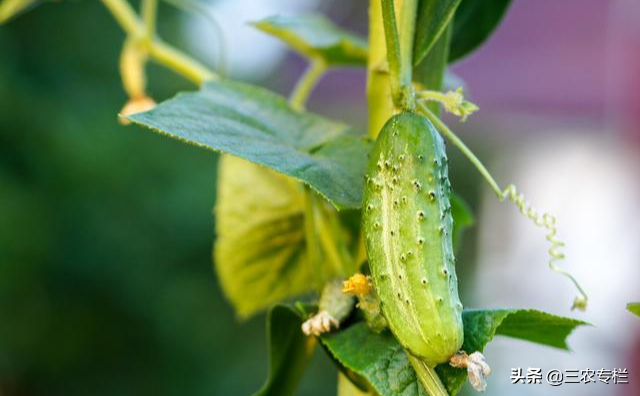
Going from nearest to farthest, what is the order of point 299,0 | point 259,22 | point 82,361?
point 259,22 → point 82,361 → point 299,0

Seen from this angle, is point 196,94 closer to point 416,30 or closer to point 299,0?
point 416,30

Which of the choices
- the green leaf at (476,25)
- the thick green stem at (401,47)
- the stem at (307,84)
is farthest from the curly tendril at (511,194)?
the stem at (307,84)

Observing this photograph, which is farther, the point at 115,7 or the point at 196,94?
the point at 115,7

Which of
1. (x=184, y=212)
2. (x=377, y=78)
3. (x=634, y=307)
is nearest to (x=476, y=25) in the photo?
(x=377, y=78)

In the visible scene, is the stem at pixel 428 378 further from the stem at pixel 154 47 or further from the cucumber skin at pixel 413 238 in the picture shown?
the stem at pixel 154 47

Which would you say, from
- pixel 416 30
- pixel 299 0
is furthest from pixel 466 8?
pixel 299 0

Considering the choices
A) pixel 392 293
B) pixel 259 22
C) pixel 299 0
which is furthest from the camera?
pixel 299 0

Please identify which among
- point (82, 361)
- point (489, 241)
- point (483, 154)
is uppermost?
point (483, 154)

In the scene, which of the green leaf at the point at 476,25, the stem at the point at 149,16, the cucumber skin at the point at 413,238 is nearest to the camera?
the cucumber skin at the point at 413,238
